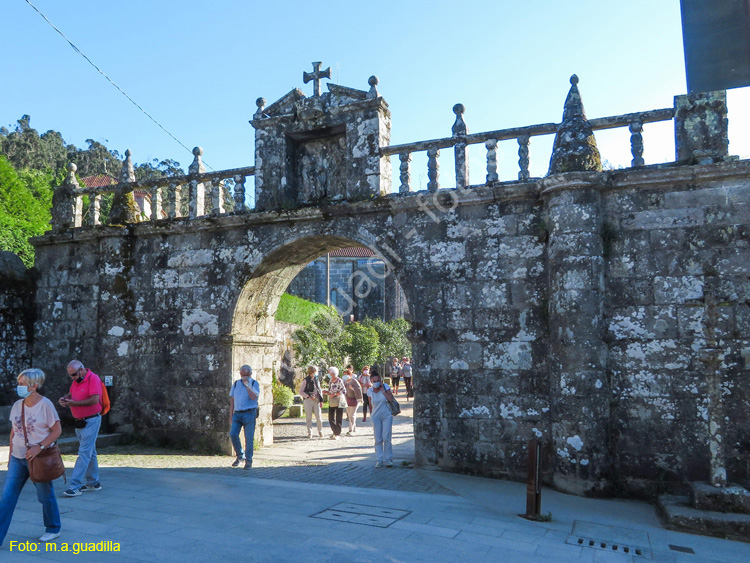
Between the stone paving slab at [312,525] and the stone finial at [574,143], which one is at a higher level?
the stone finial at [574,143]

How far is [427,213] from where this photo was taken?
7.97m

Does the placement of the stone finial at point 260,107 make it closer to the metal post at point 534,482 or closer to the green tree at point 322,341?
the metal post at point 534,482

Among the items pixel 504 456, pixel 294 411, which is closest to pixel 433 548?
pixel 504 456

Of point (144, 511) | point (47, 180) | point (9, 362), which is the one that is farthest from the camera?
point (47, 180)

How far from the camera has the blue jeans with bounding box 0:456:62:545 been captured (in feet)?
13.3

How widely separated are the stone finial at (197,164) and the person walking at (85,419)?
4262 mm

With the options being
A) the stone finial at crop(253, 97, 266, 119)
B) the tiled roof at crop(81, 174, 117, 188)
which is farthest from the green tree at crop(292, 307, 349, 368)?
the tiled roof at crop(81, 174, 117, 188)

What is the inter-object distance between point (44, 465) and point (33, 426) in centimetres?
29

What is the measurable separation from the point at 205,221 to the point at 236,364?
7.29 feet

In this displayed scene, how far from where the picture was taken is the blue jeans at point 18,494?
13.3ft

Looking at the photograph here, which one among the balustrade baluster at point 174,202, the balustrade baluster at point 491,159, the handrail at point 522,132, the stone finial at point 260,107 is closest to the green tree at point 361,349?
the balustrade baluster at point 174,202

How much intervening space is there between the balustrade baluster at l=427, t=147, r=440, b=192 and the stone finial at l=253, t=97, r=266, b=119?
2.90 metres

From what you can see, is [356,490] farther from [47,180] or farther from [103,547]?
[47,180]

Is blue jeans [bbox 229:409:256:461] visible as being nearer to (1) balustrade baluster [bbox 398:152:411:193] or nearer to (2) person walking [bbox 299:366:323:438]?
(2) person walking [bbox 299:366:323:438]
